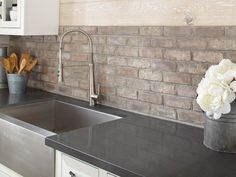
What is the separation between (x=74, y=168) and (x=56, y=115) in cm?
91

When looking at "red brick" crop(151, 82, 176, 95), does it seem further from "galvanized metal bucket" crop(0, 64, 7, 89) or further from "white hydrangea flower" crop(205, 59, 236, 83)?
"galvanized metal bucket" crop(0, 64, 7, 89)

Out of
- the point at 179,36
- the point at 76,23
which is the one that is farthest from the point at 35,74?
the point at 179,36

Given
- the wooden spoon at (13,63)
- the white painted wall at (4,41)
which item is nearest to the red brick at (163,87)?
the wooden spoon at (13,63)

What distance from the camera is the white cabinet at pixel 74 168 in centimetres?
119

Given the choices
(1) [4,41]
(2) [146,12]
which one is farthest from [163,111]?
(1) [4,41]

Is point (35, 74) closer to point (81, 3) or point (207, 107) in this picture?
point (81, 3)

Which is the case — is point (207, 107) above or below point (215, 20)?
below

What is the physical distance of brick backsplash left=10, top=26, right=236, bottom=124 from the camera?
152cm

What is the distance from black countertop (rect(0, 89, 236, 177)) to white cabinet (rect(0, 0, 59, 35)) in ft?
3.13

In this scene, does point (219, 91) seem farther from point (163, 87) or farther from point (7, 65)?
point (7, 65)

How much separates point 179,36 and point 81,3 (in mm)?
804

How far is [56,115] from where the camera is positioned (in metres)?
2.14

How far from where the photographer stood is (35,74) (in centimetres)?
250

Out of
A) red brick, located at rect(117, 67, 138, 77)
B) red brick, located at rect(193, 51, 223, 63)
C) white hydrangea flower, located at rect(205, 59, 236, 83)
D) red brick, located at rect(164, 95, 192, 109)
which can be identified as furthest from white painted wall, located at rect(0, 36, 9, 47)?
white hydrangea flower, located at rect(205, 59, 236, 83)
